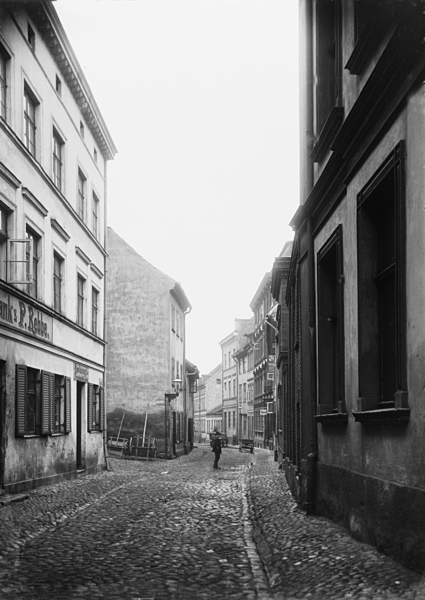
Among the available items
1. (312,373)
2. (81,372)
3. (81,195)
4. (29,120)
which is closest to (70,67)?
(29,120)

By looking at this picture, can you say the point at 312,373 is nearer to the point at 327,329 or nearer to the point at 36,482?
the point at 327,329

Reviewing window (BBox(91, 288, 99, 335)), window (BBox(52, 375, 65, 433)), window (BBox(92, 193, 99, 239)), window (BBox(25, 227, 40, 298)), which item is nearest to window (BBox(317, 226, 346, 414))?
window (BBox(25, 227, 40, 298))

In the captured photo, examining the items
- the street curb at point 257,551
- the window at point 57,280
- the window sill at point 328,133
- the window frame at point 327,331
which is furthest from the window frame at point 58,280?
the window frame at point 327,331

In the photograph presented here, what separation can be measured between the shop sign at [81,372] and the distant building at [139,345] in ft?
49.0

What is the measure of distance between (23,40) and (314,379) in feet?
33.3

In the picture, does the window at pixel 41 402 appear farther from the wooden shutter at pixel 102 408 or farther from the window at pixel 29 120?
the wooden shutter at pixel 102 408

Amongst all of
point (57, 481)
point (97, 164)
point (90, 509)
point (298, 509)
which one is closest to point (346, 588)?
point (298, 509)

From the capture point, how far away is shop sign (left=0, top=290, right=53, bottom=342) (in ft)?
51.8

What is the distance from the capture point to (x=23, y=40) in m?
17.8

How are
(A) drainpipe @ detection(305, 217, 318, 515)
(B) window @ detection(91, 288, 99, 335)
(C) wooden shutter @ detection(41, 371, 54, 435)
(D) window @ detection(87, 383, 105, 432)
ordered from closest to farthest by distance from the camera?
(A) drainpipe @ detection(305, 217, 318, 515) < (C) wooden shutter @ detection(41, 371, 54, 435) < (D) window @ detection(87, 383, 105, 432) < (B) window @ detection(91, 288, 99, 335)

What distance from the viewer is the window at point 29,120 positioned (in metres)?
18.2

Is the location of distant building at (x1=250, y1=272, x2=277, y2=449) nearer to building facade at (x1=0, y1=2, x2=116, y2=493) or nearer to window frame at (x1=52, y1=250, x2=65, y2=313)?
building facade at (x1=0, y1=2, x2=116, y2=493)

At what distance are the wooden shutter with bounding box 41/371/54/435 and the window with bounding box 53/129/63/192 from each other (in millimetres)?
4978

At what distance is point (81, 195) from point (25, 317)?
8355 mm
